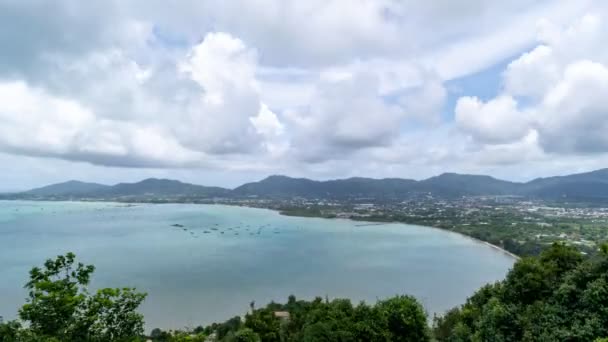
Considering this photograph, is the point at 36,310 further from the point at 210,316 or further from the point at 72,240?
the point at 72,240

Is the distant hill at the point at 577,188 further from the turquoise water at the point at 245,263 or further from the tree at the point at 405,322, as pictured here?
the tree at the point at 405,322

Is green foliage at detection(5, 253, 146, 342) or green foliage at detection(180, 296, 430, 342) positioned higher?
green foliage at detection(5, 253, 146, 342)

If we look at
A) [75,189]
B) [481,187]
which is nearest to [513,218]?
[481,187]

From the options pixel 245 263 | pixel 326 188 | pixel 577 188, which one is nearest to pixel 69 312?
pixel 245 263

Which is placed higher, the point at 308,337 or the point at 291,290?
A: the point at 308,337

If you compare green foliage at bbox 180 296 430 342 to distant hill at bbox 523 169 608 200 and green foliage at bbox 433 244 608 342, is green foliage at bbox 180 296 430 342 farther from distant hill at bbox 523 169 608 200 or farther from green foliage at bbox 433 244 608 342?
distant hill at bbox 523 169 608 200

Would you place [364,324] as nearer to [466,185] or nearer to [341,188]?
[341,188]

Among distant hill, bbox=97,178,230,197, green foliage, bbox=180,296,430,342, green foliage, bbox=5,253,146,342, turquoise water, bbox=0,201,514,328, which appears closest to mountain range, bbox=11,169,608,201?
distant hill, bbox=97,178,230,197
